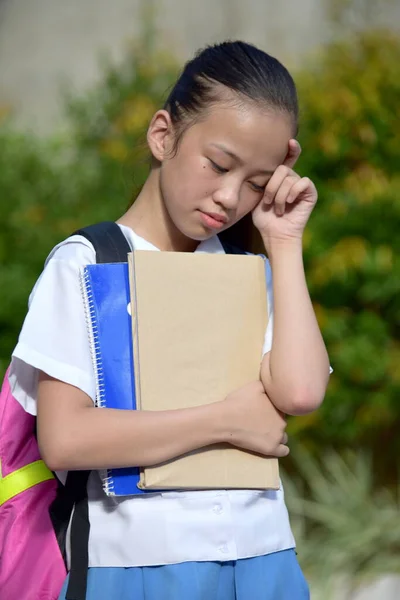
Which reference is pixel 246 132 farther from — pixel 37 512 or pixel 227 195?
pixel 37 512

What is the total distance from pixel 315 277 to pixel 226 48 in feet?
7.67

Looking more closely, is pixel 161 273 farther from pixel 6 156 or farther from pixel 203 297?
pixel 6 156

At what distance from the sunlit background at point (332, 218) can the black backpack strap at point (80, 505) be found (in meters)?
1.92

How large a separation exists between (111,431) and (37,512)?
0.99 feet

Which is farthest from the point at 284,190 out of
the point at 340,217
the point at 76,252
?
the point at 340,217

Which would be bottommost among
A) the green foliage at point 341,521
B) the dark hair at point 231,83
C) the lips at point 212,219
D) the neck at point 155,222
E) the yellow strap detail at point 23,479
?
the green foliage at point 341,521

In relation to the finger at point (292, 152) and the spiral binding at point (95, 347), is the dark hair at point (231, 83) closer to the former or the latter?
the finger at point (292, 152)

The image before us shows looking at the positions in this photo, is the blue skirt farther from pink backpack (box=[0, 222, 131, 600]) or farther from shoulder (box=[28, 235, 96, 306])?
shoulder (box=[28, 235, 96, 306])

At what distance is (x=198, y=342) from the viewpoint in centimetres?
180

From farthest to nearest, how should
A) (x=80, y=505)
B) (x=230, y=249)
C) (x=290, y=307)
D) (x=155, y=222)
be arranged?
(x=230, y=249)
(x=155, y=222)
(x=290, y=307)
(x=80, y=505)

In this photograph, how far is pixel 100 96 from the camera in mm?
5215

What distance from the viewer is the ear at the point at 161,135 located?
1.98 meters

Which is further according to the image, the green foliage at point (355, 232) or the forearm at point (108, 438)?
the green foliage at point (355, 232)

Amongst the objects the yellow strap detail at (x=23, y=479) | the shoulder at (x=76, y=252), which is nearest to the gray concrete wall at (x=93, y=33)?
the shoulder at (x=76, y=252)
